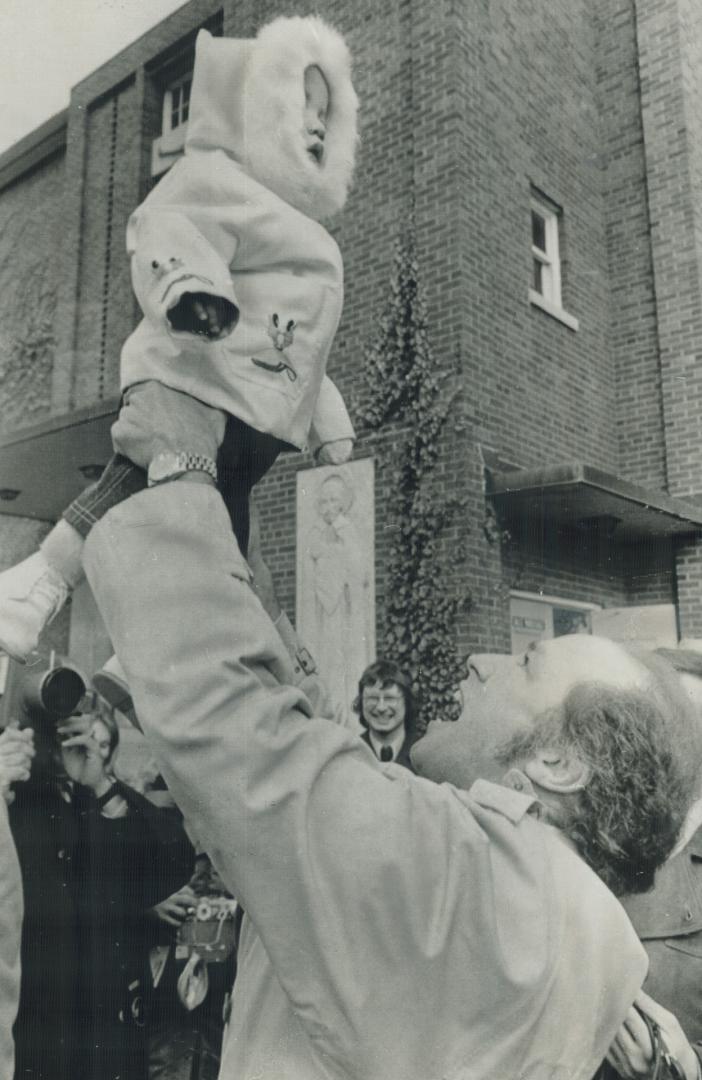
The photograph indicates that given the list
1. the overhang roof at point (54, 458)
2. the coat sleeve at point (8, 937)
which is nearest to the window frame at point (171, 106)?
the overhang roof at point (54, 458)

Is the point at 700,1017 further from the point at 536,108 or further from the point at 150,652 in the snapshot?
the point at 536,108

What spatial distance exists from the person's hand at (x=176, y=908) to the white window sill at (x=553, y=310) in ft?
17.7

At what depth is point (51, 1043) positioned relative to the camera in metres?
2.45

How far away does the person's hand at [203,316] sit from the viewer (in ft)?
4.08

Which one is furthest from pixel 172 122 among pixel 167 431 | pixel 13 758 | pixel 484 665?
pixel 484 665

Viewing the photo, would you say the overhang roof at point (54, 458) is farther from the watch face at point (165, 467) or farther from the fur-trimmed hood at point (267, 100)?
the watch face at point (165, 467)

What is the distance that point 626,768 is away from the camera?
0.90 meters

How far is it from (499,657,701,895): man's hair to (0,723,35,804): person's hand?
1.82 meters

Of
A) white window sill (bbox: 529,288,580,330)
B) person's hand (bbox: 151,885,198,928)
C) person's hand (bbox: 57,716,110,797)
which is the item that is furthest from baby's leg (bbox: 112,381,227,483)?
white window sill (bbox: 529,288,580,330)

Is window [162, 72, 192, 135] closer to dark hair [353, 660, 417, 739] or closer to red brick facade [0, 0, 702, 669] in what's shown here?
red brick facade [0, 0, 702, 669]

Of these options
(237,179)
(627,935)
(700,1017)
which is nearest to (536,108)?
(237,179)

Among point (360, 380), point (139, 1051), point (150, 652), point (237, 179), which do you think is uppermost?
point (360, 380)

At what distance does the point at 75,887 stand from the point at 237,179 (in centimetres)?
210

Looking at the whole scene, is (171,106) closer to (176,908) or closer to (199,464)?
(176,908)
